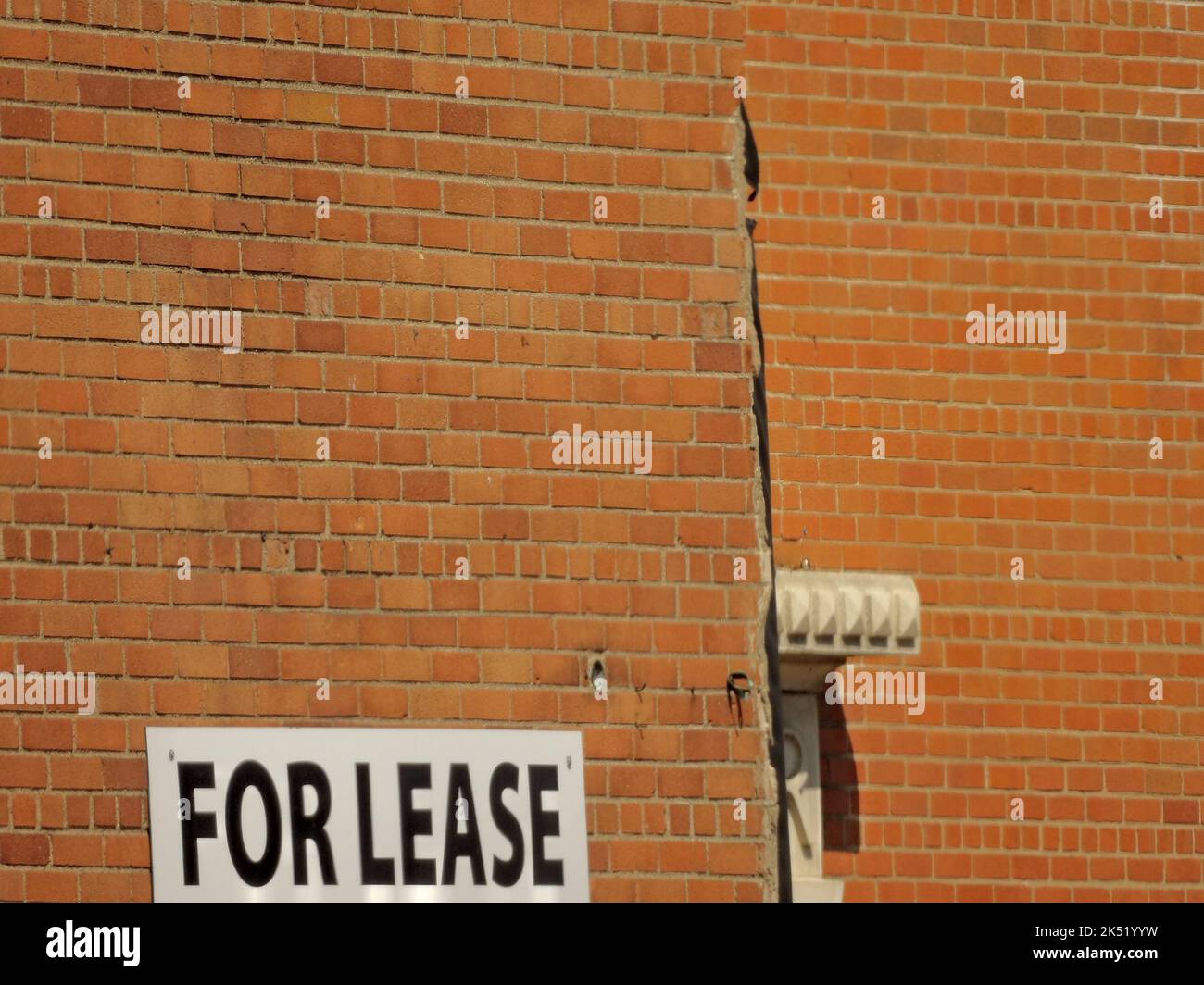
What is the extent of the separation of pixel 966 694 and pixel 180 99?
4.79 meters

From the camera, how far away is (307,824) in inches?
260

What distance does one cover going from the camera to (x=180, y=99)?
6.90 m

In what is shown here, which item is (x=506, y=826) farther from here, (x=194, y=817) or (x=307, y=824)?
(x=194, y=817)

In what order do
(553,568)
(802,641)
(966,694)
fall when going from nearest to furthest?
(553,568), (802,641), (966,694)

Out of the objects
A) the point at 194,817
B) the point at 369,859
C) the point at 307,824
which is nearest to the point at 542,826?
the point at 369,859

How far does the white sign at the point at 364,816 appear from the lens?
655 centimetres

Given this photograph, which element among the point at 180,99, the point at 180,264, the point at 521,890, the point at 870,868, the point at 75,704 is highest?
the point at 180,99

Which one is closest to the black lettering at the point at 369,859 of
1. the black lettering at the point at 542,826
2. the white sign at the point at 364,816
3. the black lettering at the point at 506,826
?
the white sign at the point at 364,816

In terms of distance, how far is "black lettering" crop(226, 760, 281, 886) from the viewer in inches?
258

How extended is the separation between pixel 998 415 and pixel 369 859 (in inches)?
180

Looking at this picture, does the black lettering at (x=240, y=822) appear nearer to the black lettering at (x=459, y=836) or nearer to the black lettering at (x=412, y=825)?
the black lettering at (x=412, y=825)

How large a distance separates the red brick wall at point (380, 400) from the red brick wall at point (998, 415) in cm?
258

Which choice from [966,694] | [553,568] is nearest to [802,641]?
[966,694]

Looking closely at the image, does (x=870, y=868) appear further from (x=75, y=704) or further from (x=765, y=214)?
(x=75, y=704)
